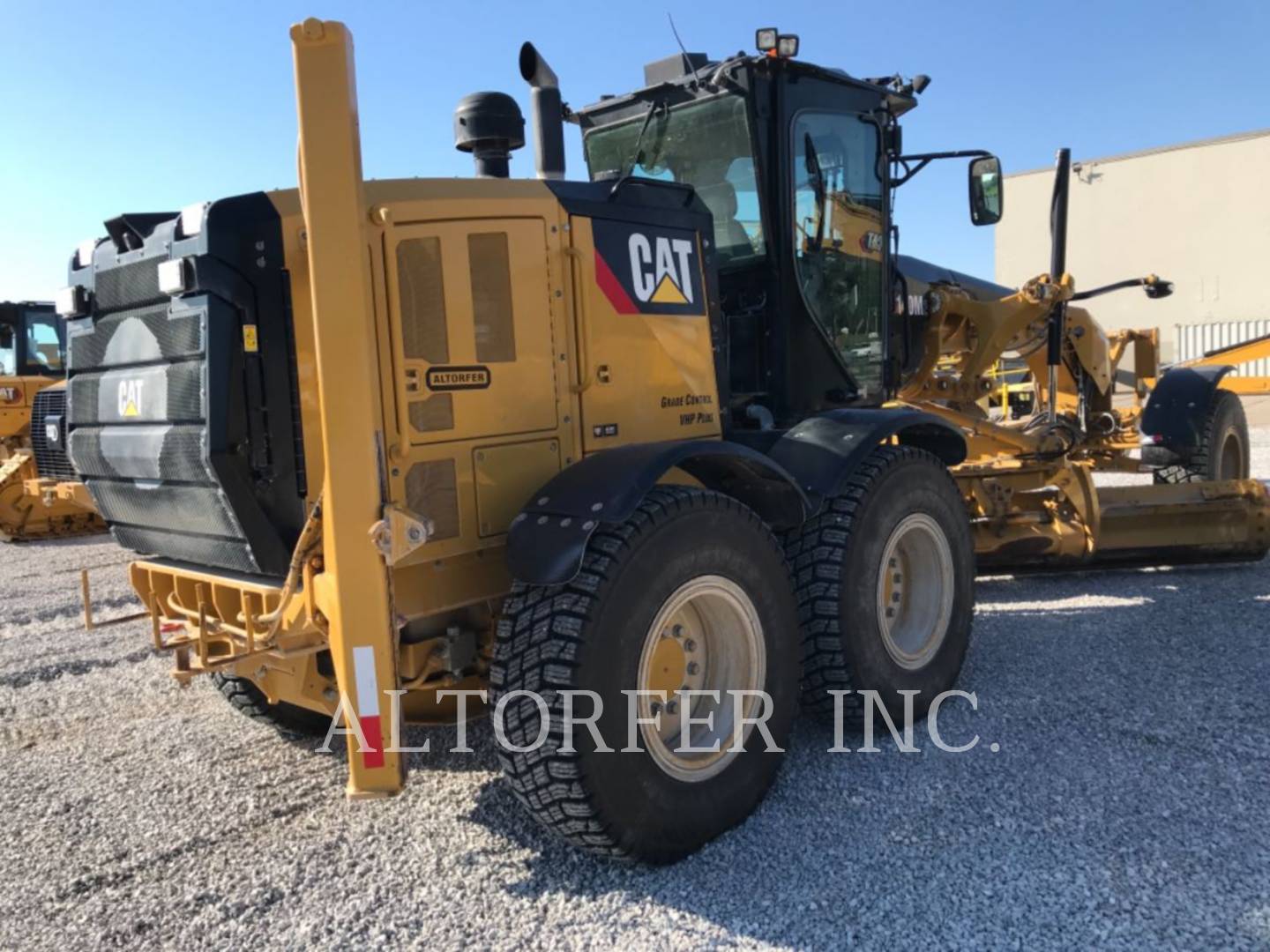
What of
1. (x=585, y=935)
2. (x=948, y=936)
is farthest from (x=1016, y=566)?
(x=585, y=935)

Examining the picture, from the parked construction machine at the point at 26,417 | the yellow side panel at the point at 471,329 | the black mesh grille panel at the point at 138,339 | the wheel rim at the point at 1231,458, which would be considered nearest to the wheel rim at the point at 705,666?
the yellow side panel at the point at 471,329

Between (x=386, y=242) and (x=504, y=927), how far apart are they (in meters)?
2.04

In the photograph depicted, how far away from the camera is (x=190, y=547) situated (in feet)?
11.2

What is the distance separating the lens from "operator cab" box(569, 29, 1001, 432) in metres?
4.54

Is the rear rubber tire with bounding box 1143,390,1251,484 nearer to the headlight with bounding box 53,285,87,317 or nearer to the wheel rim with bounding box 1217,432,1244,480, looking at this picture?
the wheel rim with bounding box 1217,432,1244,480

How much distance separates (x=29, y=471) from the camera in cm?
1134

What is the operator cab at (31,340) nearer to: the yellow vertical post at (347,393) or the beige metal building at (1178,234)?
the yellow vertical post at (347,393)

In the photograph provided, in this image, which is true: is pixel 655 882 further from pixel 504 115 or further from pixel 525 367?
pixel 504 115

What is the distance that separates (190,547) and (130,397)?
55 cm

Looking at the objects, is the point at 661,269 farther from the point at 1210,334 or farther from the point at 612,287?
the point at 1210,334

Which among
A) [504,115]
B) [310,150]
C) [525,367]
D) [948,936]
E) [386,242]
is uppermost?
[504,115]

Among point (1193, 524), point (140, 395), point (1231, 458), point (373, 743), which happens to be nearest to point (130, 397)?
point (140, 395)

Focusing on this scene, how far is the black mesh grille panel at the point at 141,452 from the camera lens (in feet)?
10.1

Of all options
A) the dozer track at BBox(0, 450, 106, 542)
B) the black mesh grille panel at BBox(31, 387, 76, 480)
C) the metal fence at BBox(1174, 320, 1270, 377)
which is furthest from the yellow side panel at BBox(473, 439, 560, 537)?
the metal fence at BBox(1174, 320, 1270, 377)
